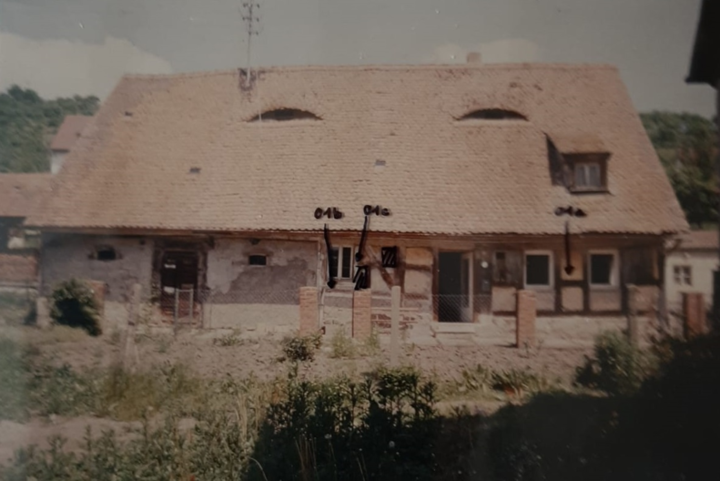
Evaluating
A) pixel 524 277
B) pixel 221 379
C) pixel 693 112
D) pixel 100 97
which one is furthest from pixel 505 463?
pixel 100 97

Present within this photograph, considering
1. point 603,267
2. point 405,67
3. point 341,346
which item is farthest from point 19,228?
point 603,267

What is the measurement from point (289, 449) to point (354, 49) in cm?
355

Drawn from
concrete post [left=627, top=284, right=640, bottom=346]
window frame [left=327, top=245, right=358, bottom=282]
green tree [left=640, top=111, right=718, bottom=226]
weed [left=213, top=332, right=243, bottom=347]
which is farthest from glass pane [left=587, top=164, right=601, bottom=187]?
weed [left=213, top=332, right=243, bottom=347]

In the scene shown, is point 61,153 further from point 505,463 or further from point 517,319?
point 505,463

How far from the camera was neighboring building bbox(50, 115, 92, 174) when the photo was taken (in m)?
4.86

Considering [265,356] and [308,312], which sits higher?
[308,312]

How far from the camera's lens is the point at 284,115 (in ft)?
16.6

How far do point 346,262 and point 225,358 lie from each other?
4.63ft

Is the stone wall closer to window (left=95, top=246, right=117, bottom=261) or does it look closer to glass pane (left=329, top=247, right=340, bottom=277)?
glass pane (left=329, top=247, right=340, bottom=277)

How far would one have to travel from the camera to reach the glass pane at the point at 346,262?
4488mm

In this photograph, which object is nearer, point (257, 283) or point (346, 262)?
point (346, 262)

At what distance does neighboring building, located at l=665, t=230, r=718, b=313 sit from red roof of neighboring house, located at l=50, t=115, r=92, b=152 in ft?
18.1

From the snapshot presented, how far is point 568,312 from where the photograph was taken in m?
4.42

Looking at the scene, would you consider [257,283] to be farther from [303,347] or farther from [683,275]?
[683,275]
